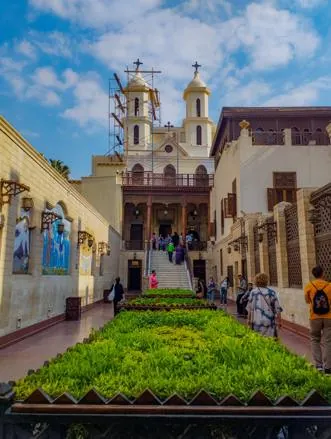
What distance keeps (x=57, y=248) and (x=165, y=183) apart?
19.0 m

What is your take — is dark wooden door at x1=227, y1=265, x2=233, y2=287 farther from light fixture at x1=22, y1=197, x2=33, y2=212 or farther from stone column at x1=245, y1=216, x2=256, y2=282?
light fixture at x1=22, y1=197, x2=33, y2=212

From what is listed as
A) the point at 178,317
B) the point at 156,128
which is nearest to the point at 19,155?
the point at 178,317

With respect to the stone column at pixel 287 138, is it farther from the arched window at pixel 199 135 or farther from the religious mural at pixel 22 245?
the arched window at pixel 199 135

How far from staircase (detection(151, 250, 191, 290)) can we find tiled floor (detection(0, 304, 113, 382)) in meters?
9.73

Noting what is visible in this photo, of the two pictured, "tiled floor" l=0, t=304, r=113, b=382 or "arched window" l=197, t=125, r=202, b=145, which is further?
"arched window" l=197, t=125, r=202, b=145

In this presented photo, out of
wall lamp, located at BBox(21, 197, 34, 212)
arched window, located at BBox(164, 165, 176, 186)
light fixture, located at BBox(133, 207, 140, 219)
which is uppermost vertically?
arched window, located at BBox(164, 165, 176, 186)

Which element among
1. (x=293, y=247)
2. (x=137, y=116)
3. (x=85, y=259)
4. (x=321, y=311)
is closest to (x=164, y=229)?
(x=137, y=116)

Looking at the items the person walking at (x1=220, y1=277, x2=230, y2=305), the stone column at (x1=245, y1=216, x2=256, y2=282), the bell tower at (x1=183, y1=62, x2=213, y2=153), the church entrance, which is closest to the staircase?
the person walking at (x1=220, y1=277, x2=230, y2=305)

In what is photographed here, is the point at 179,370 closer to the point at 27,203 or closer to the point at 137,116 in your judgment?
the point at 27,203

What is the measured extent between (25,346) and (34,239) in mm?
2981

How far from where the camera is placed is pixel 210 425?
1.87 m

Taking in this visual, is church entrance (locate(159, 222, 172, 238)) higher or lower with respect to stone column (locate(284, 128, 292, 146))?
lower

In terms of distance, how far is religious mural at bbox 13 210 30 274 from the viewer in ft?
30.5

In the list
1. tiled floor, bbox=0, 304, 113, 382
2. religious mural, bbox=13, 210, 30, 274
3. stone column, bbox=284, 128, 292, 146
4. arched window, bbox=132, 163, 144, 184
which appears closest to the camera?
tiled floor, bbox=0, 304, 113, 382
